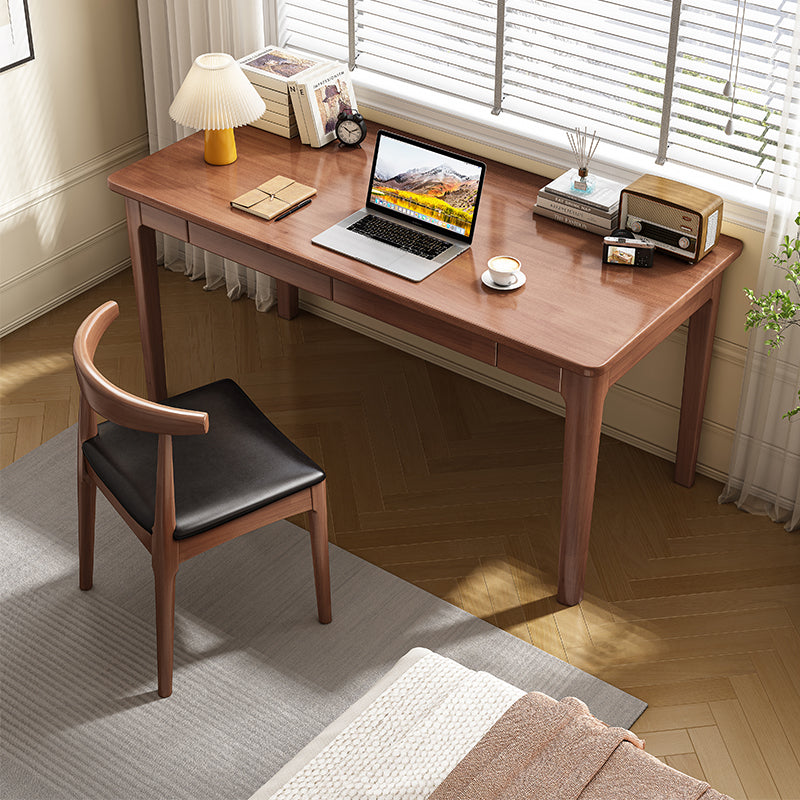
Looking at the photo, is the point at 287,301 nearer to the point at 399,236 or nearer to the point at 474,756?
the point at 399,236

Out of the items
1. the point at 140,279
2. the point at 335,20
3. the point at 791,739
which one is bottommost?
the point at 791,739

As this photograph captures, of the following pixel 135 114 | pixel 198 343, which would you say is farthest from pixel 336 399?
pixel 135 114

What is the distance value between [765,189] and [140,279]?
5.86 ft

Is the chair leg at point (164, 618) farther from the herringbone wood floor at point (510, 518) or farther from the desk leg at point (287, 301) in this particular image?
the desk leg at point (287, 301)

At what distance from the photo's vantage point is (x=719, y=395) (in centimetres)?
323

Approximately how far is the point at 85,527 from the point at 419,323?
983 mm

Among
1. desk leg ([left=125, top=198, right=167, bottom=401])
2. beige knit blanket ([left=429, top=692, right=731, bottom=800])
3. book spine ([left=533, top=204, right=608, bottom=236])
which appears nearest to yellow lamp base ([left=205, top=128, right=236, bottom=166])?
desk leg ([left=125, top=198, right=167, bottom=401])

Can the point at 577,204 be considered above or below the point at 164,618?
above

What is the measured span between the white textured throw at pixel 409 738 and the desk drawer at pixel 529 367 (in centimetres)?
74

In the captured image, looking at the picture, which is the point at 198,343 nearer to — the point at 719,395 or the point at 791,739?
the point at 719,395

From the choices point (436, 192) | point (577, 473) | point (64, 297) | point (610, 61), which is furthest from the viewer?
point (64, 297)

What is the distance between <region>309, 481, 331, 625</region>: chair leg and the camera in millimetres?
2635

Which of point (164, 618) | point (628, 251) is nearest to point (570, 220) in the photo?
point (628, 251)

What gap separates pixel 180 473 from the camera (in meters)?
2.57
